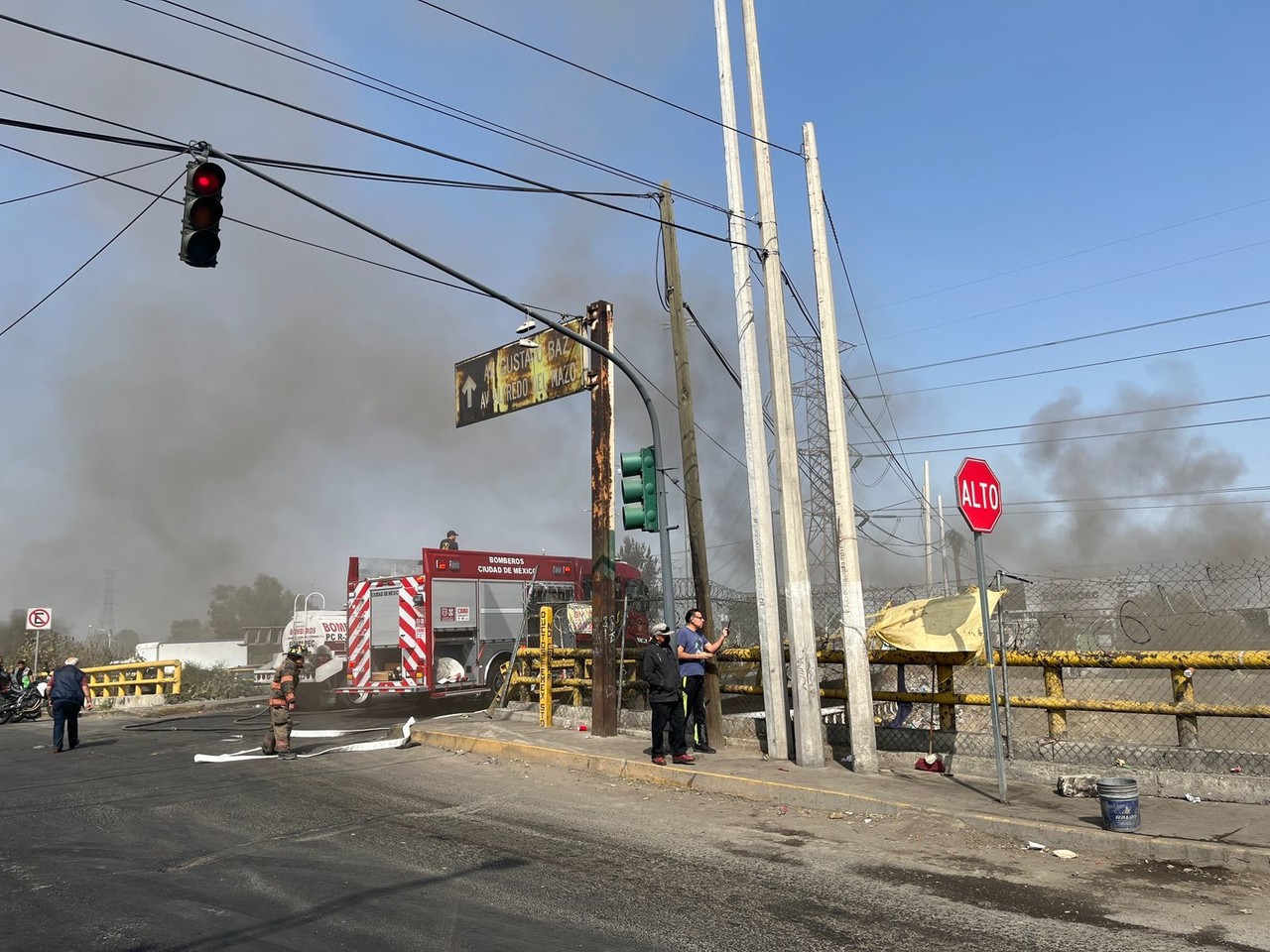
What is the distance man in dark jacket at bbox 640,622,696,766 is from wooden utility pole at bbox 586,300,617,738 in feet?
6.30

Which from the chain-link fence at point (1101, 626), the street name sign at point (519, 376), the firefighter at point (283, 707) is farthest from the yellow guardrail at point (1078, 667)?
the firefighter at point (283, 707)

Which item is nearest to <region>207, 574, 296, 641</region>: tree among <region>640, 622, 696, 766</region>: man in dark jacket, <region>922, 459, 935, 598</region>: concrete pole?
<region>922, 459, 935, 598</region>: concrete pole

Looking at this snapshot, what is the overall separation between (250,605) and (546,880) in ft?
345

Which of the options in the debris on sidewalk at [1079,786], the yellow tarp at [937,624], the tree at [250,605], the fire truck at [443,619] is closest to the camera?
the debris on sidewalk at [1079,786]

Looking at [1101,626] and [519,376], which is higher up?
[519,376]

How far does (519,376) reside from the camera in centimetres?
1422

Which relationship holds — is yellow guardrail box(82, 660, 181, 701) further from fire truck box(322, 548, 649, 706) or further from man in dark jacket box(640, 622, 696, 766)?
man in dark jacket box(640, 622, 696, 766)

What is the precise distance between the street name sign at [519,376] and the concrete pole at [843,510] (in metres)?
3.62

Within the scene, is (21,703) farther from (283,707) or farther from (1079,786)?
(1079,786)

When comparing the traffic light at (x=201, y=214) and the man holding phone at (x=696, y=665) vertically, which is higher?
the traffic light at (x=201, y=214)

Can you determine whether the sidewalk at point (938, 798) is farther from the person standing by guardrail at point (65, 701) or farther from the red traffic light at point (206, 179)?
the red traffic light at point (206, 179)

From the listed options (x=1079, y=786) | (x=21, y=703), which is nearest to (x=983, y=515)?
(x=1079, y=786)

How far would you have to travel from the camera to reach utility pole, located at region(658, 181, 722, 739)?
11.0 meters

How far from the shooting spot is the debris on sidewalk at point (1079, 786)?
773cm
